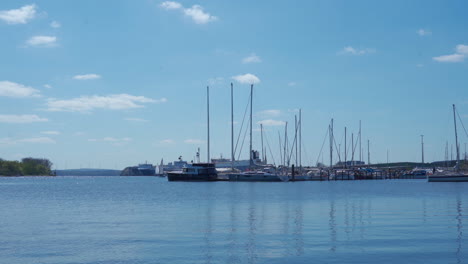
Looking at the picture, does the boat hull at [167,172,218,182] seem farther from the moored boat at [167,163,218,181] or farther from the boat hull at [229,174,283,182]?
the boat hull at [229,174,283,182]

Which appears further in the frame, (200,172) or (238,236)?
(200,172)

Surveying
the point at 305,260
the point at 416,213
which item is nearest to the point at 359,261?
the point at 305,260

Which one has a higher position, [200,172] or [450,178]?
[200,172]

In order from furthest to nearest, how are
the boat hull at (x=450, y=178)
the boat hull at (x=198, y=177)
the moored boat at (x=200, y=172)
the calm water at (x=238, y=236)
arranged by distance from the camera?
1. the moored boat at (x=200, y=172)
2. the boat hull at (x=198, y=177)
3. the boat hull at (x=450, y=178)
4. the calm water at (x=238, y=236)

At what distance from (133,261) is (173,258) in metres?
1.72

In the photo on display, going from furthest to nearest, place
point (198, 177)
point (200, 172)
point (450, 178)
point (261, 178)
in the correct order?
point (261, 178) < point (198, 177) < point (200, 172) < point (450, 178)

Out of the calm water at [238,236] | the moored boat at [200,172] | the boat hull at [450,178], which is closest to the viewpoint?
the calm water at [238,236]

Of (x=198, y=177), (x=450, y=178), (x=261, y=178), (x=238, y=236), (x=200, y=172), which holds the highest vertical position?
(x=200, y=172)

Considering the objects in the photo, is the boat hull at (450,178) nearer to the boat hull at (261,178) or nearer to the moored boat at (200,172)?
the boat hull at (261,178)

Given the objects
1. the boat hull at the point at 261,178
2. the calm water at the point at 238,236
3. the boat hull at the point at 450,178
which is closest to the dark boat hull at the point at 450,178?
the boat hull at the point at 450,178

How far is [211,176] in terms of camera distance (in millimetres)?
129750

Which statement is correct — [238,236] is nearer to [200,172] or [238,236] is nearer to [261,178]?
[200,172]

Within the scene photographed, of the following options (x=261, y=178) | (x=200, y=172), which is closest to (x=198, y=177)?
(x=200, y=172)

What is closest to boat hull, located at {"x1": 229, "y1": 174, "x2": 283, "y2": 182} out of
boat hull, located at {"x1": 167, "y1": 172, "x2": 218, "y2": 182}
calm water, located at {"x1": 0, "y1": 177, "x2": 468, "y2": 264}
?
boat hull, located at {"x1": 167, "y1": 172, "x2": 218, "y2": 182}
